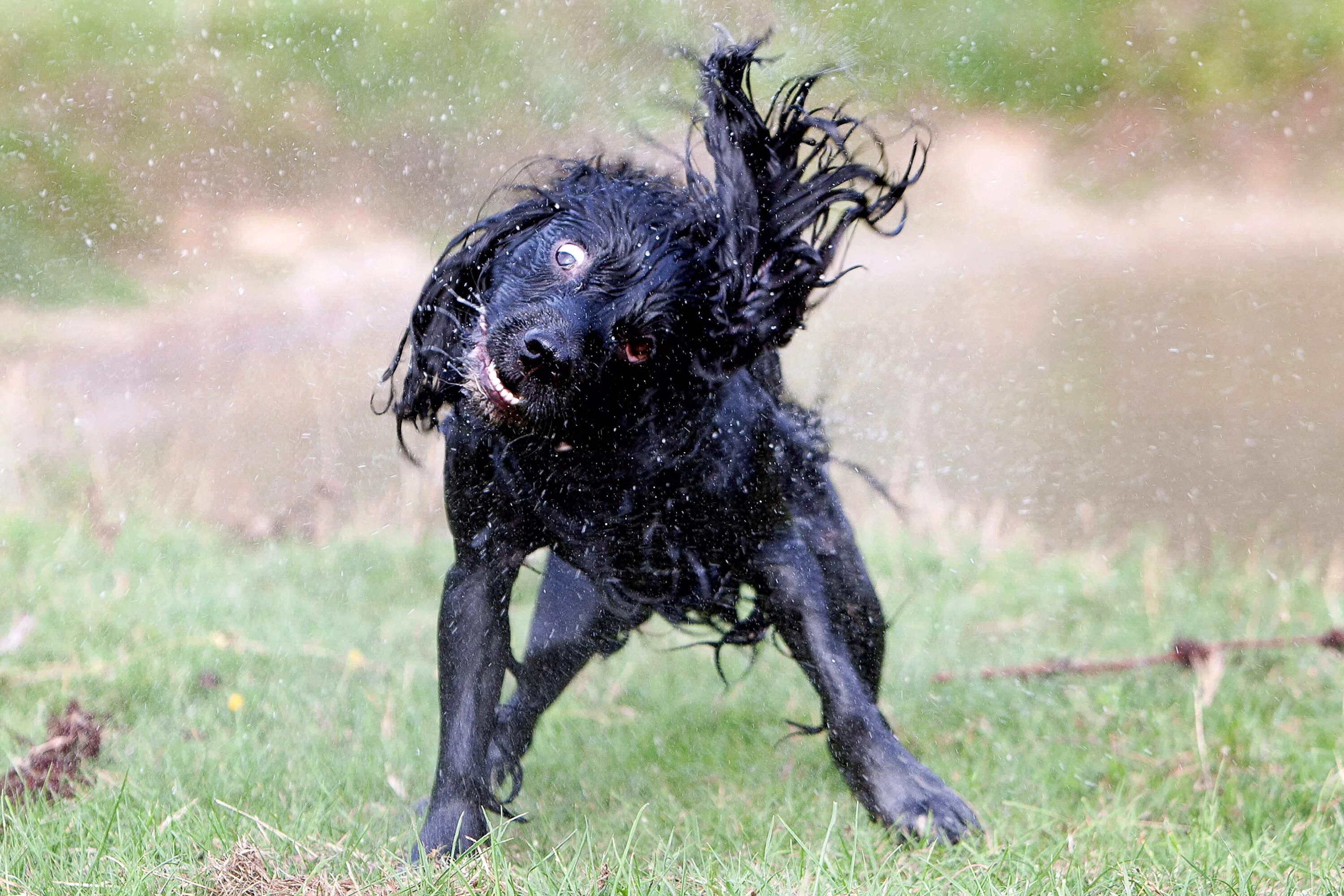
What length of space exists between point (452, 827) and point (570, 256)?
4.26 feet

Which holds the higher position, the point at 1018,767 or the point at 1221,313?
the point at 1221,313

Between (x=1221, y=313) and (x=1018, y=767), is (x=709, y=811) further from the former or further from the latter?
(x=1221, y=313)

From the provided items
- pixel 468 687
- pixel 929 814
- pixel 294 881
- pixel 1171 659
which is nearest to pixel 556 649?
pixel 468 687

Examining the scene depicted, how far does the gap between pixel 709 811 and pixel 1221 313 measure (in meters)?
5.78

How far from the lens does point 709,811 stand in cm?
309

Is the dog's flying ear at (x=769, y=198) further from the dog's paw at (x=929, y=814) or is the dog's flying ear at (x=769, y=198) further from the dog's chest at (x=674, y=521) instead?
the dog's paw at (x=929, y=814)

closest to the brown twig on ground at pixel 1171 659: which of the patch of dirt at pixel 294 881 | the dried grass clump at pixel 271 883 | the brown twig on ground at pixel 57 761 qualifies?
the patch of dirt at pixel 294 881

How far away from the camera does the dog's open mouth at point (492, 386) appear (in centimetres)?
288

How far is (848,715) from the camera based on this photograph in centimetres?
290

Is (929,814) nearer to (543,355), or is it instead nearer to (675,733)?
(675,733)

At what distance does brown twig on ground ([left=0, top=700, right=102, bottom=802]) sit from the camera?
2.84 meters

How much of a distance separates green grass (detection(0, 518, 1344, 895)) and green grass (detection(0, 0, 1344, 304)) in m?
2.24

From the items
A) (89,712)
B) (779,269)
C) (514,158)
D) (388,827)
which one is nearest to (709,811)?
(388,827)

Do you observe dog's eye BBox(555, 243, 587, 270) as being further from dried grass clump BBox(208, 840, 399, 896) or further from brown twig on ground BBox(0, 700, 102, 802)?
brown twig on ground BBox(0, 700, 102, 802)
